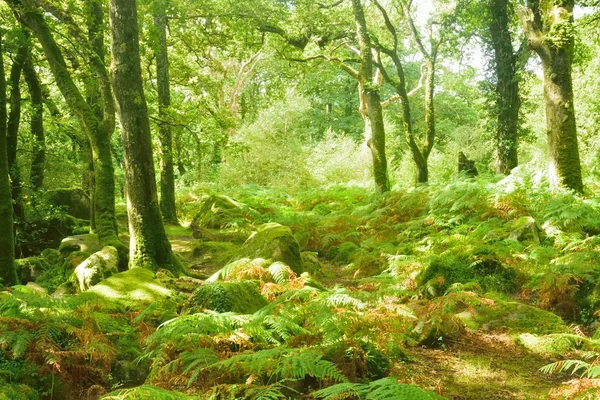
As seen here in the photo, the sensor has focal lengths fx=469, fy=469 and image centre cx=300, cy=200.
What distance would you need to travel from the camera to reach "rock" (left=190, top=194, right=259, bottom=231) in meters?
13.9

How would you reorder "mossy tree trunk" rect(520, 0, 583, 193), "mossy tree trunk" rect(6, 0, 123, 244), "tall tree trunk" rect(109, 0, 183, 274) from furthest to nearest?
"mossy tree trunk" rect(6, 0, 123, 244), "mossy tree trunk" rect(520, 0, 583, 193), "tall tree trunk" rect(109, 0, 183, 274)

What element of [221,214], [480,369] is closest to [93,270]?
[480,369]

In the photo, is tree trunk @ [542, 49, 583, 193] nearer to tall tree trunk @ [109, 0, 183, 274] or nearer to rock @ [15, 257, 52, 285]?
tall tree trunk @ [109, 0, 183, 274]

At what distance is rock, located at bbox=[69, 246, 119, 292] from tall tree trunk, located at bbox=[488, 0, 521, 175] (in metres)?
11.2

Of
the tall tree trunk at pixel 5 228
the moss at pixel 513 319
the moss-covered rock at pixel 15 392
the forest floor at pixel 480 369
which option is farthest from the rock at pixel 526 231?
the tall tree trunk at pixel 5 228

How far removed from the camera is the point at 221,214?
48.8ft

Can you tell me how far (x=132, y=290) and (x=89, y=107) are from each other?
5.30 metres

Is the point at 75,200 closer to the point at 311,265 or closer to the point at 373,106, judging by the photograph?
the point at 373,106

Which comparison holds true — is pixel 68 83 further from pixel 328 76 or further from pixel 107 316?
pixel 328 76

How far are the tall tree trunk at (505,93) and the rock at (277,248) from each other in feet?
28.0

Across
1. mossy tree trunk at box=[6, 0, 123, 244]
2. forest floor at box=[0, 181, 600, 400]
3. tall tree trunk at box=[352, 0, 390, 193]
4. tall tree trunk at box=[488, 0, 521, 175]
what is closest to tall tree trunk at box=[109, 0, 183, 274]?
forest floor at box=[0, 181, 600, 400]

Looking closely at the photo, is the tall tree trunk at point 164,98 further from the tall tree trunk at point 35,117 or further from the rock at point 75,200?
the rock at point 75,200

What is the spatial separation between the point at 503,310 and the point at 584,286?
1094 millimetres


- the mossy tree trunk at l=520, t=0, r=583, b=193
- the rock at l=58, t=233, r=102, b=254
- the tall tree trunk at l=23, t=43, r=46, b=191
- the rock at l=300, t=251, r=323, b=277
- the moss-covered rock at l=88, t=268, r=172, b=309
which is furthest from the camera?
the tall tree trunk at l=23, t=43, r=46, b=191
